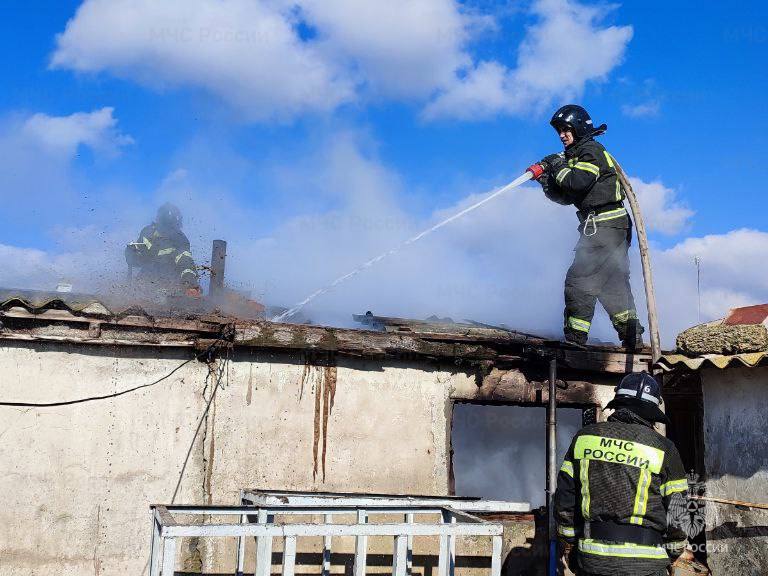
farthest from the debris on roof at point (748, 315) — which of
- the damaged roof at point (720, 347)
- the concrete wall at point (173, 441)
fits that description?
the concrete wall at point (173, 441)

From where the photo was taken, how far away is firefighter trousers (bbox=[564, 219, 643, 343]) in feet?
22.7

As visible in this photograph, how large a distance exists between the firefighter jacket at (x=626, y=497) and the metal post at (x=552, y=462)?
2251mm

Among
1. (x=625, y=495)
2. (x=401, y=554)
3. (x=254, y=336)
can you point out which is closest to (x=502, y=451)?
(x=254, y=336)

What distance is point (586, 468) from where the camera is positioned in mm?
4484

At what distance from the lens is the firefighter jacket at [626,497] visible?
4309 millimetres

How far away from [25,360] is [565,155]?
17.6 feet

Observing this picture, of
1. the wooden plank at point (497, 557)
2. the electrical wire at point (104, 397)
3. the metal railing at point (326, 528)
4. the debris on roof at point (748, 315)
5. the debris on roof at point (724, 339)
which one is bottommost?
the wooden plank at point (497, 557)

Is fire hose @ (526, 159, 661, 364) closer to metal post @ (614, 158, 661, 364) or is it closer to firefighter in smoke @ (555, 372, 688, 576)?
metal post @ (614, 158, 661, 364)

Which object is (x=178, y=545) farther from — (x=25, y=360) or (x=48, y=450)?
(x=25, y=360)

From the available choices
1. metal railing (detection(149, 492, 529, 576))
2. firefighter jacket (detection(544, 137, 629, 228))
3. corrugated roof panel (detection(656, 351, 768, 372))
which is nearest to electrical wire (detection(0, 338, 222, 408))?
metal railing (detection(149, 492, 529, 576))

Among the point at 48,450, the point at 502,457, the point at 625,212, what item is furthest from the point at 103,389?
the point at 502,457

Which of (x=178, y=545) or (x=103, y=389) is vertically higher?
(x=103, y=389)

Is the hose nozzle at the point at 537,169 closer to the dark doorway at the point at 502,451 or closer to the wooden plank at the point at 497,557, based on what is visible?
the wooden plank at the point at 497,557

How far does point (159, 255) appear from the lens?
11445mm
